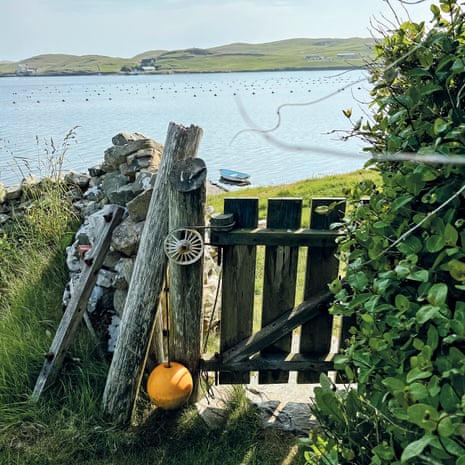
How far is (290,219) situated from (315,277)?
46 cm

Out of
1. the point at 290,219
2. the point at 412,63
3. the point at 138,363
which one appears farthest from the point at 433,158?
the point at 138,363

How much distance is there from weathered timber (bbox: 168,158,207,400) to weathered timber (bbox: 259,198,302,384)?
44 centimetres

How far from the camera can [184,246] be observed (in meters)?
2.72

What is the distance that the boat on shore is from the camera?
16.5 m

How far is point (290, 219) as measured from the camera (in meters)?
2.82

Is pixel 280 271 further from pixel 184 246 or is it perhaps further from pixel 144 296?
pixel 144 296

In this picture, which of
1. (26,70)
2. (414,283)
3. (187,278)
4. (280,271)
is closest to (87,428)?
(187,278)

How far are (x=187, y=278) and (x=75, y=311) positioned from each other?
0.97 meters

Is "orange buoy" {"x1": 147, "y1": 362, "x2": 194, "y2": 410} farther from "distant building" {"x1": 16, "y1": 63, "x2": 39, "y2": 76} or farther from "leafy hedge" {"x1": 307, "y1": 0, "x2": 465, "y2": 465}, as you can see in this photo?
"distant building" {"x1": 16, "y1": 63, "x2": 39, "y2": 76}

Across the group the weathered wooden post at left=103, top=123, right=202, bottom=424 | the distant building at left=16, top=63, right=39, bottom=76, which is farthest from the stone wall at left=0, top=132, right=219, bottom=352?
the distant building at left=16, top=63, right=39, bottom=76

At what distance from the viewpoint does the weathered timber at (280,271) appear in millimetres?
2812

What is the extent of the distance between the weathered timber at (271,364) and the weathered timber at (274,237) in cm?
83

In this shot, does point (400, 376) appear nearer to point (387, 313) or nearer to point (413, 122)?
point (387, 313)

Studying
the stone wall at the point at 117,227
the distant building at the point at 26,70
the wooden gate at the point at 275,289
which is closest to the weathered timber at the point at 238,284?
the wooden gate at the point at 275,289
